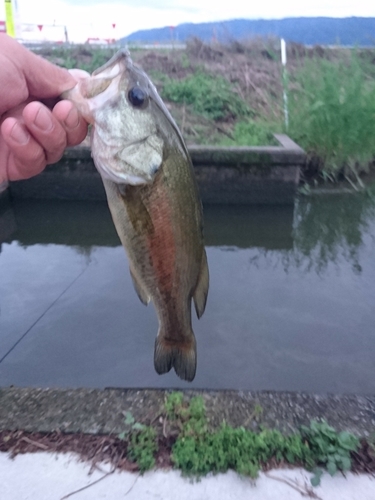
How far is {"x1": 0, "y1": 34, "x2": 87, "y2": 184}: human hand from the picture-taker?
176 centimetres

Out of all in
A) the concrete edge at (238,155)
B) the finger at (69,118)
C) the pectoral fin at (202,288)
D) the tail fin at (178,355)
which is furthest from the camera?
the concrete edge at (238,155)

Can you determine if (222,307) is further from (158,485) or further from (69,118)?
(69,118)

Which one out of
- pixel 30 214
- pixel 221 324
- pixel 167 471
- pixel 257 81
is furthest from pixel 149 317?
pixel 257 81

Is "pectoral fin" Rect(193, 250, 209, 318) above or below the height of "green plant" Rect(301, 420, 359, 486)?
above

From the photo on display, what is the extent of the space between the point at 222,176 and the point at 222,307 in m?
2.57

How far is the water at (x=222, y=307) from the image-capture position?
326 centimetres

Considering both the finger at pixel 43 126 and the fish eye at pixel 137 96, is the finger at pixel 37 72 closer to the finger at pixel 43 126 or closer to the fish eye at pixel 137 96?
the finger at pixel 43 126

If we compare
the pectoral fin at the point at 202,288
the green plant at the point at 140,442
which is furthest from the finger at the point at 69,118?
the green plant at the point at 140,442

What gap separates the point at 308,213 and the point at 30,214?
3.65m

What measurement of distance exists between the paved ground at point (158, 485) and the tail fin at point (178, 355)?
1.67 feet

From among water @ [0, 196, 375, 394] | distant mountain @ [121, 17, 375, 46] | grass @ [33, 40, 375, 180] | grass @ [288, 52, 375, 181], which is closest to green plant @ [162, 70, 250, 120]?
grass @ [33, 40, 375, 180]

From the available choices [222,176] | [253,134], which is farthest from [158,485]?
[253,134]

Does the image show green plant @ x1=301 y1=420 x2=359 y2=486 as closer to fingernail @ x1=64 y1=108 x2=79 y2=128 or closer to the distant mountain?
fingernail @ x1=64 y1=108 x2=79 y2=128

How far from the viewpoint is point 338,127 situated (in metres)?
6.84
